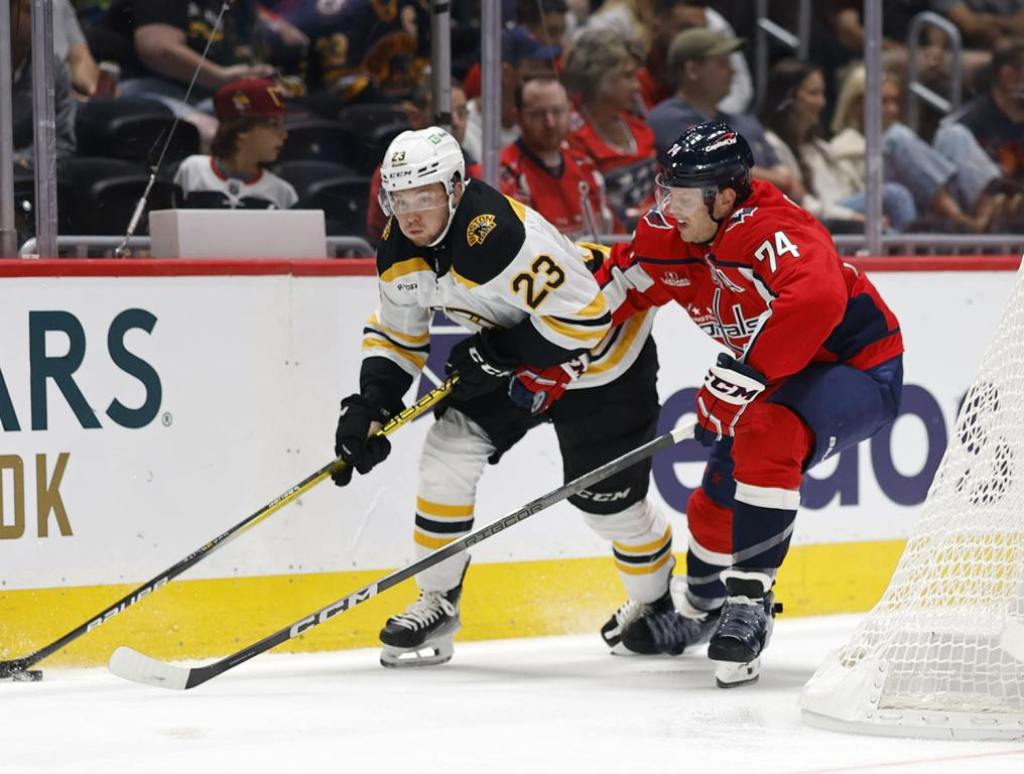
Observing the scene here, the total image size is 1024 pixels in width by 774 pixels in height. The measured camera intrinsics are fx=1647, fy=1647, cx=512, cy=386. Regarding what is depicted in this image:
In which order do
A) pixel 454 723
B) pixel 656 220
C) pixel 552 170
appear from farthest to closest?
1. pixel 552 170
2. pixel 656 220
3. pixel 454 723

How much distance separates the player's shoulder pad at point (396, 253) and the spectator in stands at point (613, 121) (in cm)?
112

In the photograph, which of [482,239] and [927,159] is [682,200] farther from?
[927,159]

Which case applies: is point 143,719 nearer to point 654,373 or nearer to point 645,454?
point 645,454

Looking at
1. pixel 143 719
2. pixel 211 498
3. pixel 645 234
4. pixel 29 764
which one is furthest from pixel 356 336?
pixel 29 764

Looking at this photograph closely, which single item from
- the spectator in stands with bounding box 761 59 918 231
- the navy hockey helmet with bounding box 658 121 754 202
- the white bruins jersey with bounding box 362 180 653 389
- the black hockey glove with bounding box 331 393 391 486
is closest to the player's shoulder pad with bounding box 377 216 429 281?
the white bruins jersey with bounding box 362 180 653 389

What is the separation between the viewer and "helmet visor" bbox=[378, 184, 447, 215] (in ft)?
10.6

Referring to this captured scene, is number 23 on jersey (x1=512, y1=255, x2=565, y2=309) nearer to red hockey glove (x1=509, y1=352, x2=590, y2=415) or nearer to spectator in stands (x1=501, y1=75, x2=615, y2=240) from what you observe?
red hockey glove (x1=509, y1=352, x2=590, y2=415)

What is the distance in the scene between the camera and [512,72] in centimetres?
421

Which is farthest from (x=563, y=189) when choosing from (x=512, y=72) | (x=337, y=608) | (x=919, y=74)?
(x=919, y=74)

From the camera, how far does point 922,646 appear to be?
2938 mm

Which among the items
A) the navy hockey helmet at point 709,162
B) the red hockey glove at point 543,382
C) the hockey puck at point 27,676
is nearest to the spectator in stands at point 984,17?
the navy hockey helmet at point 709,162

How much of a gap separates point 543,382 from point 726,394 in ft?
1.53

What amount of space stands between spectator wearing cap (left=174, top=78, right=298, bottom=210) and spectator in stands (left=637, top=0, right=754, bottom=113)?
118cm

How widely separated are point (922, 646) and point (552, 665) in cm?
96
